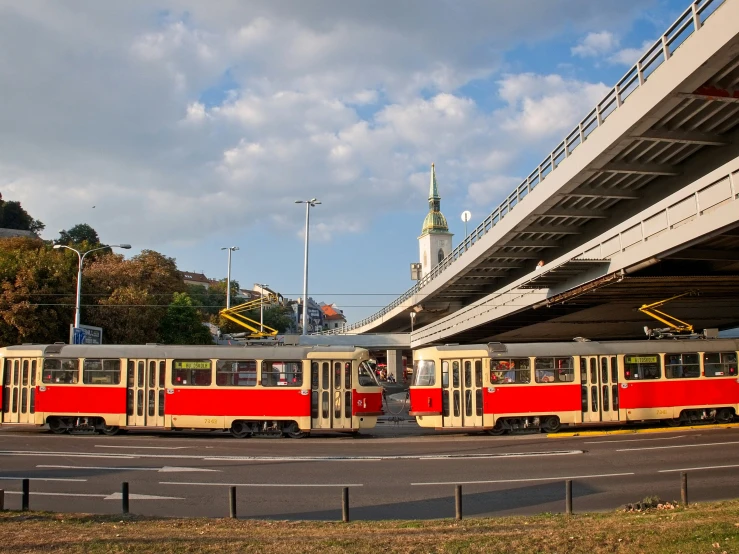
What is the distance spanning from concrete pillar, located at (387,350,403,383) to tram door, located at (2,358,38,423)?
58525 millimetres

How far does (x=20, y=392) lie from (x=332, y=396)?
10242 mm

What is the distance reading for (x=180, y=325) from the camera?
58969 millimetres

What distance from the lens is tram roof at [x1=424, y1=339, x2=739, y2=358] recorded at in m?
21.9

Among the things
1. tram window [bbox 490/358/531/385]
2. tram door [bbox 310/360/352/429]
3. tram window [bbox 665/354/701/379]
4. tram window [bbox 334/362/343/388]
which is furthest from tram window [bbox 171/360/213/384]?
tram window [bbox 665/354/701/379]

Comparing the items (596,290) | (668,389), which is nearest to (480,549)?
(668,389)

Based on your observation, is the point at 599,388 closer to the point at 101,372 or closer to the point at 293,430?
the point at 293,430

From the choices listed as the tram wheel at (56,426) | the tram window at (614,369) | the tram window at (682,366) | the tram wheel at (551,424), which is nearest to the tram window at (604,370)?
the tram window at (614,369)

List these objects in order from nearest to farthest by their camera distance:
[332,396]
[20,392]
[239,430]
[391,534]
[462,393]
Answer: [391,534]
[332,396]
[462,393]
[239,430]
[20,392]

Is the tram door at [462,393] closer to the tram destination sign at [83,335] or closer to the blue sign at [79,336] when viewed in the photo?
the tram destination sign at [83,335]

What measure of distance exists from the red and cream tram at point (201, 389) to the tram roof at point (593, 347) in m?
3.45

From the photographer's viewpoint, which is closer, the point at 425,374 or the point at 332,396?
the point at 332,396

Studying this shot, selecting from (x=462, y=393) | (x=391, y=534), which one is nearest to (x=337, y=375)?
(x=462, y=393)

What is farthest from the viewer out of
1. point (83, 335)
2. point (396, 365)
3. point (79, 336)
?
point (396, 365)

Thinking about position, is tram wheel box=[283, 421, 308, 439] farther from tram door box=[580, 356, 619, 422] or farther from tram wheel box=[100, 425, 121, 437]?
tram door box=[580, 356, 619, 422]
